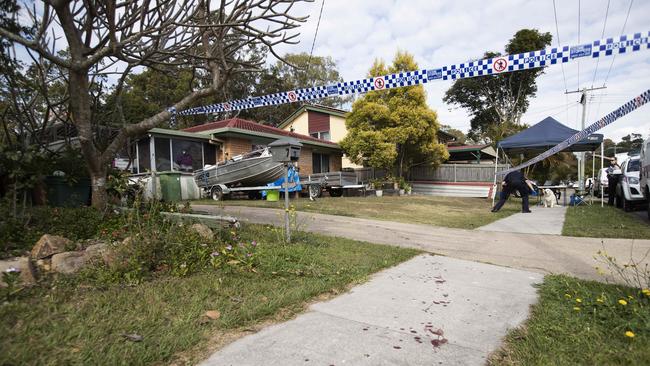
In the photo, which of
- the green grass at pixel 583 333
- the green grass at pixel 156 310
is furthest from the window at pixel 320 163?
the green grass at pixel 583 333

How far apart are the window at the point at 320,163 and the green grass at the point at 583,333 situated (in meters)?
18.7

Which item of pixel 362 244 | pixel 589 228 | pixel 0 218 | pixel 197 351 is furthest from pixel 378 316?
pixel 589 228

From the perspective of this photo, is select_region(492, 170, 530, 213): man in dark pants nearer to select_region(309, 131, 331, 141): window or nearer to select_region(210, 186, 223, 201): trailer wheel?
select_region(210, 186, 223, 201): trailer wheel

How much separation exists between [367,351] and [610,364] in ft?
5.41

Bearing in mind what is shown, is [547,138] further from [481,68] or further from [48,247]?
[48,247]

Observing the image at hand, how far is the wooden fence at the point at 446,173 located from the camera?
2244cm

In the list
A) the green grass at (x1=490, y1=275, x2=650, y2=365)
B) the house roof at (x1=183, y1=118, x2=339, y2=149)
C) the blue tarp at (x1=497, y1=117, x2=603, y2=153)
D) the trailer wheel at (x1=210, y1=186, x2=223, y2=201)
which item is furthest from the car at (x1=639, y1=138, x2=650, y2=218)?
the house roof at (x1=183, y1=118, x2=339, y2=149)

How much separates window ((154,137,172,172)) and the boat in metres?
1.23

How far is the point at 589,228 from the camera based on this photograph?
8.24 meters

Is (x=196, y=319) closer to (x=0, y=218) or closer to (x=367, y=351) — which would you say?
(x=367, y=351)

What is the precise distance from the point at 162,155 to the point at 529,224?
1377 cm

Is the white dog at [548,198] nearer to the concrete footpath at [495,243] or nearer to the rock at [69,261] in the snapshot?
the concrete footpath at [495,243]

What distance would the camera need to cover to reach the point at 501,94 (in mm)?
39188

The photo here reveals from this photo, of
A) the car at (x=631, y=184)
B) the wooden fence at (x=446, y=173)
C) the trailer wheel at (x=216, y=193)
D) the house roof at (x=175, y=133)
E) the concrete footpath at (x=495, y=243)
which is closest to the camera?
the concrete footpath at (x=495, y=243)
